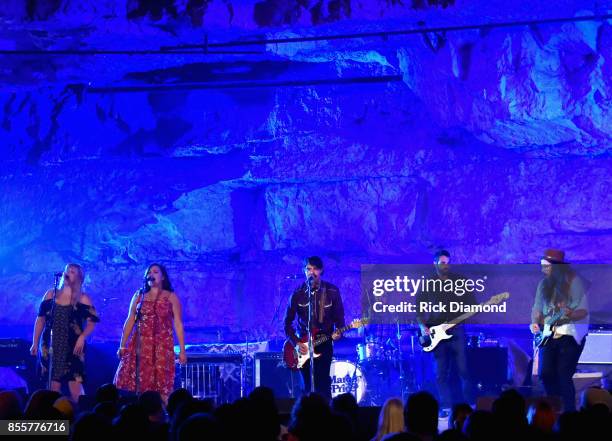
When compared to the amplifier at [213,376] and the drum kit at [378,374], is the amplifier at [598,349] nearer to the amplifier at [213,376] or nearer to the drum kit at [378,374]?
the drum kit at [378,374]

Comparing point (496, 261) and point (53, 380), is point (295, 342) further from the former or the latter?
point (496, 261)

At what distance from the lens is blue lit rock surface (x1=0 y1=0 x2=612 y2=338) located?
1070 centimetres

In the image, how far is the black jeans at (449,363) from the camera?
10.1 meters

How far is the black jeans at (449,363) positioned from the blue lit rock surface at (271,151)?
7.76ft

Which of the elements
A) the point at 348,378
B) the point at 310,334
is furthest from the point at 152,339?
the point at 348,378

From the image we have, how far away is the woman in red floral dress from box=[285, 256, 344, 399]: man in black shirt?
54.4 inches

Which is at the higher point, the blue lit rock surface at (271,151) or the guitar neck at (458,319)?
the blue lit rock surface at (271,151)

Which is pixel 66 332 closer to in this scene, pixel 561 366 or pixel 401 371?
pixel 401 371

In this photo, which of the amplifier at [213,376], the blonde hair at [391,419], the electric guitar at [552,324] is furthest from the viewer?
the amplifier at [213,376]

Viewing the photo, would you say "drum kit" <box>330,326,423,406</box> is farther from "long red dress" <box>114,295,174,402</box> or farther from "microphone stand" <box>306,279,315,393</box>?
"long red dress" <box>114,295,174,402</box>

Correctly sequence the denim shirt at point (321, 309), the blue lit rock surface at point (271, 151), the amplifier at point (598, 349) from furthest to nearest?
the blue lit rock surface at point (271, 151) < the amplifier at point (598, 349) < the denim shirt at point (321, 309)

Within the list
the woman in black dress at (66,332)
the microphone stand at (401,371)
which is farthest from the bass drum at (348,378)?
the woman in black dress at (66,332)

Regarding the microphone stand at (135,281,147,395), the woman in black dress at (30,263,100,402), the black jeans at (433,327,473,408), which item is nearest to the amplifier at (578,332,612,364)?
the black jeans at (433,327,473,408)

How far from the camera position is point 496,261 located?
486 inches
